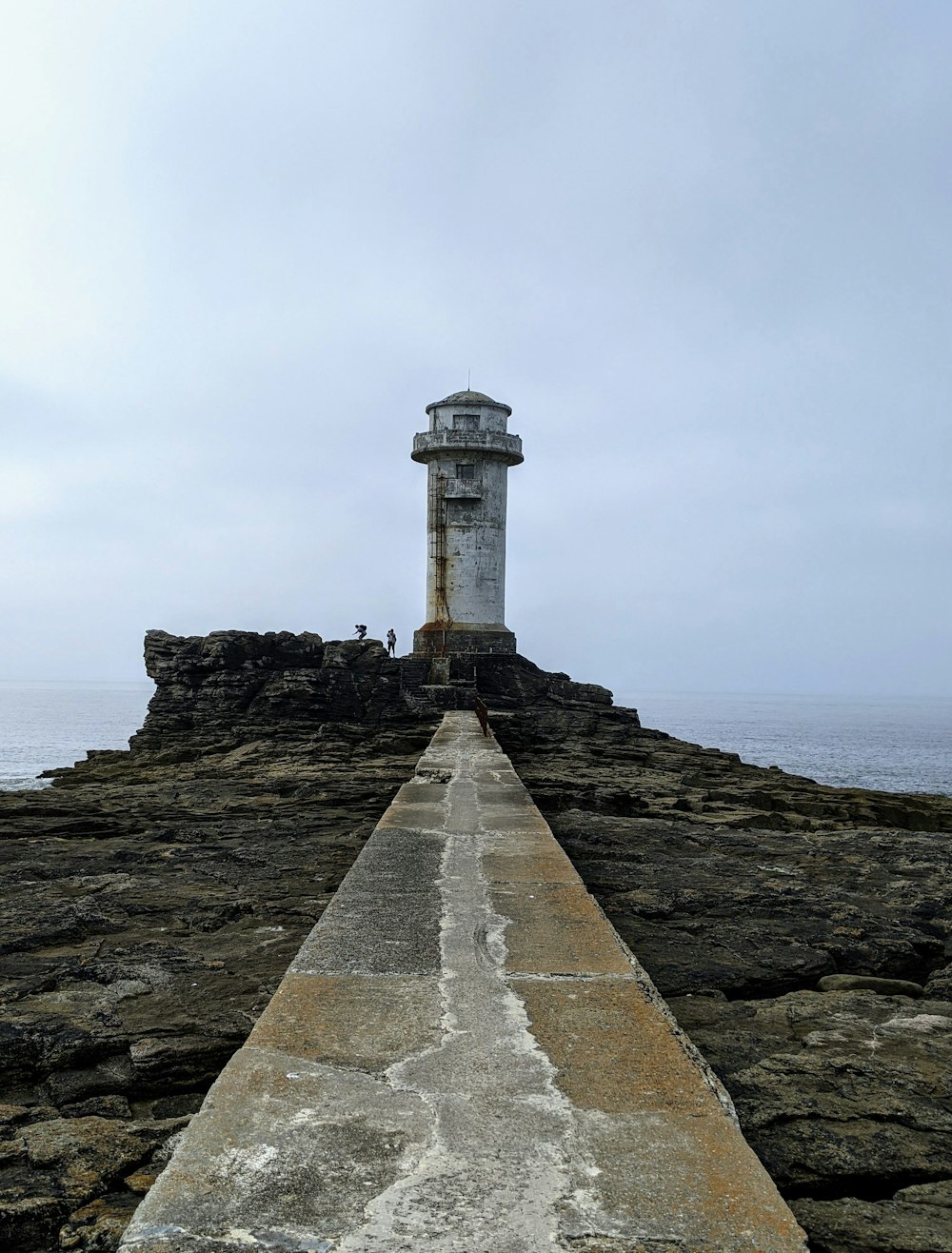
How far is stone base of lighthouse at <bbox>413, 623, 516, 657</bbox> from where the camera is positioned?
33.1 m

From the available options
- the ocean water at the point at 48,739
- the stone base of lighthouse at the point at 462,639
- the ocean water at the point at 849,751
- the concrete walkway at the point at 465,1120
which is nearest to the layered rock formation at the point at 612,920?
the concrete walkway at the point at 465,1120

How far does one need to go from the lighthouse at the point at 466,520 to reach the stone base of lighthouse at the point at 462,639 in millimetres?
32

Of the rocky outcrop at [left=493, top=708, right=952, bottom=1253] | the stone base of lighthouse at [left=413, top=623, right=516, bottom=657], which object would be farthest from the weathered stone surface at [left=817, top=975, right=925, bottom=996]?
the stone base of lighthouse at [left=413, top=623, right=516, bottom=657]

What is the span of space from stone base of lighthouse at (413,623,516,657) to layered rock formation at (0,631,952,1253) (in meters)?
19.1

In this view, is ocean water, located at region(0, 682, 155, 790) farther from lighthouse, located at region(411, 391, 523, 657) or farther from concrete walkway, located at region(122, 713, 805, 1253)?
concrete walkway, located at region(122, 713, 805, 1253)

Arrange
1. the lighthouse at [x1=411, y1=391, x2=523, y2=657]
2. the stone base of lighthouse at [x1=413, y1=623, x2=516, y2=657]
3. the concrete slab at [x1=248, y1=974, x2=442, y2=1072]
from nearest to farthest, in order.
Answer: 1. the concrete slab at [x1=248, y1=974, x2=442, y2=1072]
2. the stone base of lighthouse at [x1=413, y1=623, x2=516, y2=657]
3. the lighthouse at [x1=411, y1=391, x2=523, y2=657]

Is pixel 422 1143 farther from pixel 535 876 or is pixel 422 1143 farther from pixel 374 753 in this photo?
pixel 374 753

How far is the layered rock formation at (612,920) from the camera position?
9.60ft

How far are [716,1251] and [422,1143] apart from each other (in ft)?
2.45

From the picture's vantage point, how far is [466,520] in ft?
112

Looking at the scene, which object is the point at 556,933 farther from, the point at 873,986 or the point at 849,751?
the point at 849,751

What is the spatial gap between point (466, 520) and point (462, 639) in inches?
163

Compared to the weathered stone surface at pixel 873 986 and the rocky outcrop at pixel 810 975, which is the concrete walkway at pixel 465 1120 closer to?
the rocky outcrop at pixel 810 975

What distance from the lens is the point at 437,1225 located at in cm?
213
